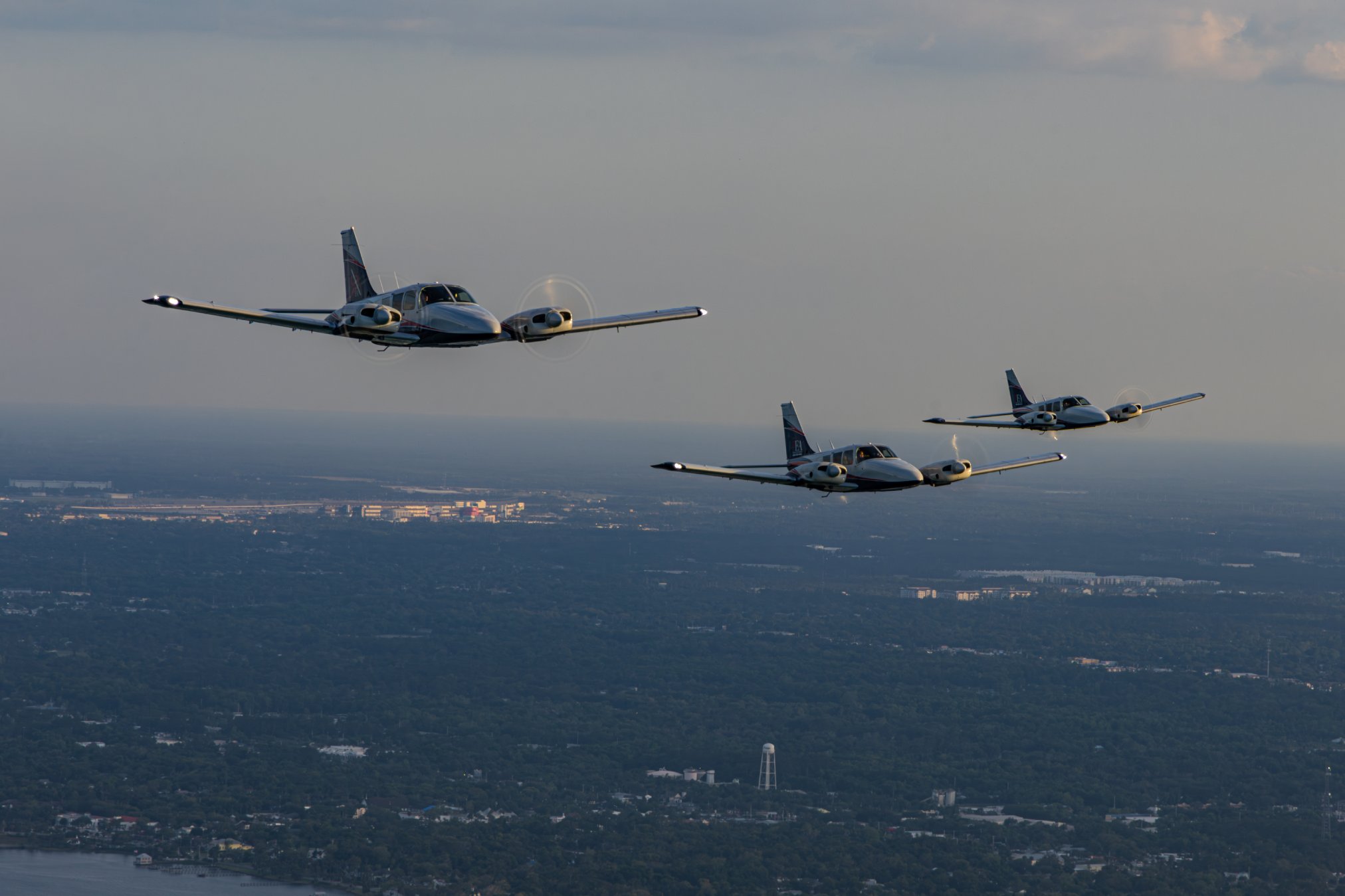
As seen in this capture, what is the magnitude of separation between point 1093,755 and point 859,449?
13557 centimetres

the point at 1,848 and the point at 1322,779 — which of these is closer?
the point at 1,848

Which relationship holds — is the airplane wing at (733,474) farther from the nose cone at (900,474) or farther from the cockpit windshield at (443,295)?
the cockpit windshield at (443,295)

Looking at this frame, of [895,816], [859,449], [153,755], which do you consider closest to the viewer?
[859,449]

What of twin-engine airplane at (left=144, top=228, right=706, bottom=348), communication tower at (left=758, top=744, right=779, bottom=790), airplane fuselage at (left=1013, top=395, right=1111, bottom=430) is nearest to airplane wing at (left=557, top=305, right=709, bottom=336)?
twin-engine airplane at (left=144, top=228, right=706, bottom=348)

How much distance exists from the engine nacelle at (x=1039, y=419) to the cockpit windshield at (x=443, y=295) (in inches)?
1229

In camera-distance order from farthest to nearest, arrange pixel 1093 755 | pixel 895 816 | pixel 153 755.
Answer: pixel 1093 755 → pixel 153 755 → pixel 895 816

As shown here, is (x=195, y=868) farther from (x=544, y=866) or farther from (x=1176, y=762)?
(x=1176, y=762)

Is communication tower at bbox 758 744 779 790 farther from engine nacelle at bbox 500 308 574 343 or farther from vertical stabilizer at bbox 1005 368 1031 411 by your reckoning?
engine nacelle at bbox 500 308 574 343

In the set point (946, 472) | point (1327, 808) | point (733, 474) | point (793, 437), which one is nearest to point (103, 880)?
point (793, 437)

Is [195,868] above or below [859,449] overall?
below

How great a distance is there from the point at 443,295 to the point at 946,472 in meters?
20.2

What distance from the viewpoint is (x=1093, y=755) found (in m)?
188

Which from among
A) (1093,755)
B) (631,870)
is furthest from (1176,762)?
(631,870)

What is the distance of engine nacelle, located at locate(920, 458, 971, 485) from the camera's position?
62.2 m
